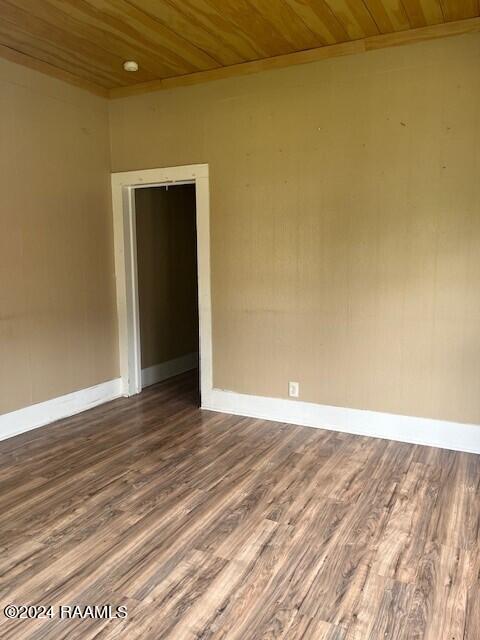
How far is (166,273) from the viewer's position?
5543 millimetres

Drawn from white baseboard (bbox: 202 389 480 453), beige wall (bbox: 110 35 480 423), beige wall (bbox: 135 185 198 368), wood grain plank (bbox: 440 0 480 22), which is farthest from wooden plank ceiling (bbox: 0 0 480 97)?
white baseboard (bbox: 202 389 480 453)

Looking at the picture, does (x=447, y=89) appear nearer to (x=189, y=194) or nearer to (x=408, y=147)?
(x=408, y=147)

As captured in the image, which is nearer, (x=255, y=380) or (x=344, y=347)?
(x=344, y=347)

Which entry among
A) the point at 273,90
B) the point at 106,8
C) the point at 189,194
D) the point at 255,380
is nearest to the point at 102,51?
the point at 106,8

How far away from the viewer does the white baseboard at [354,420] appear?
3.49m

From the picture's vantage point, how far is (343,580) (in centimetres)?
211

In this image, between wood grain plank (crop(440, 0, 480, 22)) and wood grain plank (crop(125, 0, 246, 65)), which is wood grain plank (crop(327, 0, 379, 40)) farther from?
wood grain plank (crop(125, 0, 246, 65))

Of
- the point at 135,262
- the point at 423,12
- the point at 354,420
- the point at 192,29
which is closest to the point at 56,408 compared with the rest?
the point at 135,262

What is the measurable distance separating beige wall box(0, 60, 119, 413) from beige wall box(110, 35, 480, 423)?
60cm

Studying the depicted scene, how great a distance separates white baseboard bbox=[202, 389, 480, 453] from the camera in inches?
137

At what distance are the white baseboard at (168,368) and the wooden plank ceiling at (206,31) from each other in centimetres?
294

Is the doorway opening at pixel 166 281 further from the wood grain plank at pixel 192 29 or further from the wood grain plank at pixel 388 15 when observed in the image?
the wood grain plank at pixel 388 15

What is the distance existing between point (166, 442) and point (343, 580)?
1.89 metres

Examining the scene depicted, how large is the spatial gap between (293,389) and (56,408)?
2042 millimetres
